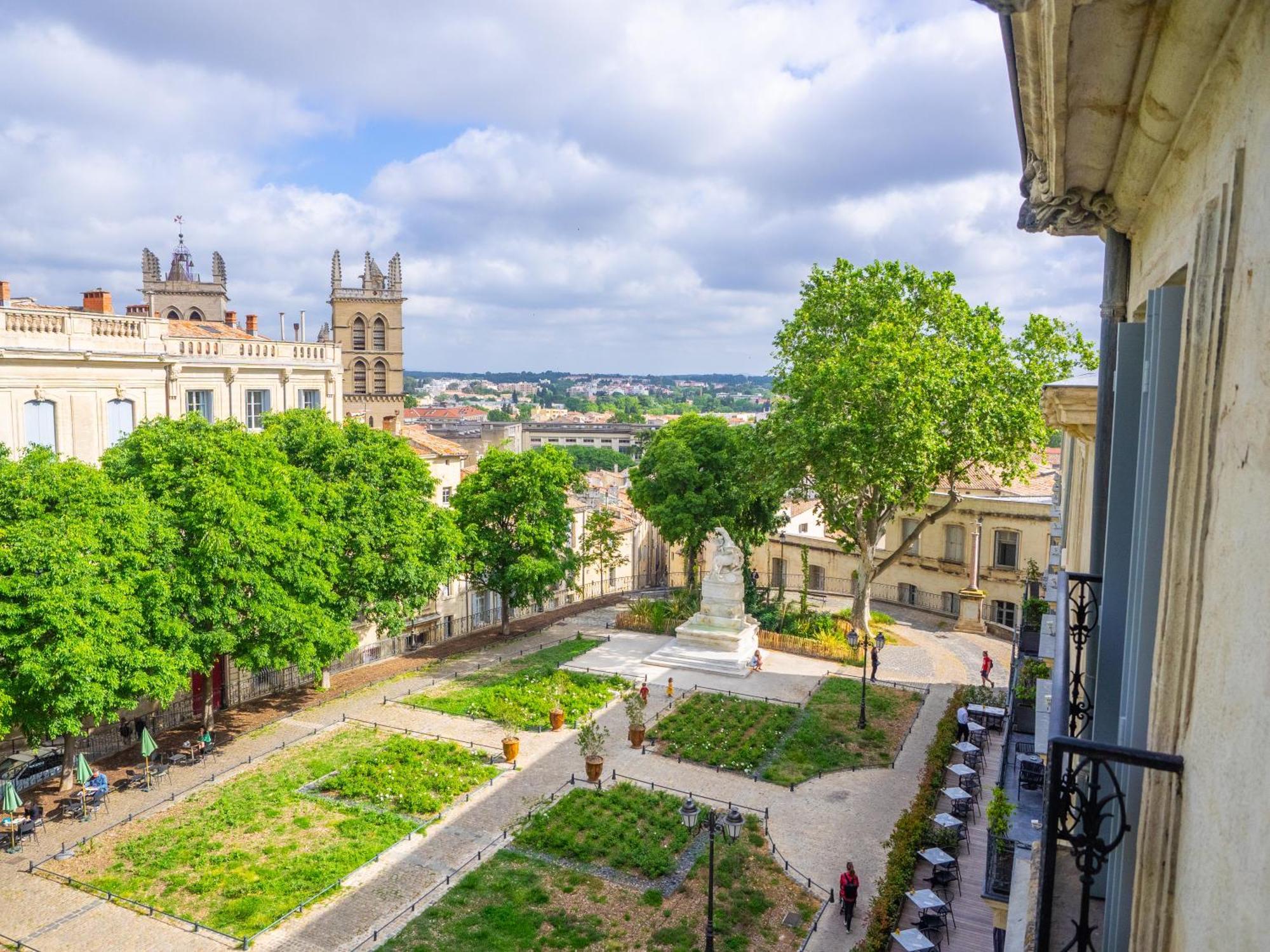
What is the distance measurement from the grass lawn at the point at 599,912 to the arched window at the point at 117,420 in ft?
65.3

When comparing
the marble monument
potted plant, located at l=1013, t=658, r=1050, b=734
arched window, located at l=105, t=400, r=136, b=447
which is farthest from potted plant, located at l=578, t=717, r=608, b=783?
arched window, located at l=105, t=400, r=136, b=447

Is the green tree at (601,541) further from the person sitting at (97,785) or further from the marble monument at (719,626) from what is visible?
the person sitting at (97,785)

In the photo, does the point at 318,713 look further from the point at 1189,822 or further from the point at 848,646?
the point at 1189,822

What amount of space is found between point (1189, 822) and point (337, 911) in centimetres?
1605

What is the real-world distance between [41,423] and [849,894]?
1014 inches

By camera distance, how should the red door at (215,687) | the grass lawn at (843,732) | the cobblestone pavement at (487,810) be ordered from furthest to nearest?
the red door at (215,687) → the grass lawn at (843,732) → the cobblestone pavement at (487,810)

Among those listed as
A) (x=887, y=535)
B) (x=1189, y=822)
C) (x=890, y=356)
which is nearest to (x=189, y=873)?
(x=1189, y=822)

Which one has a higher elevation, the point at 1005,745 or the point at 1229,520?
the point at 1229,520

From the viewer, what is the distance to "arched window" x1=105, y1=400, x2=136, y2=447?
92.0 feet

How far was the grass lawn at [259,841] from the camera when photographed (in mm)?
15930

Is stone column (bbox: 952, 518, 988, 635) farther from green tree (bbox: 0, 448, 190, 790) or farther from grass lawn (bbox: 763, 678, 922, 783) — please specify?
green tree (bbox: 0, 448, 190, 790)

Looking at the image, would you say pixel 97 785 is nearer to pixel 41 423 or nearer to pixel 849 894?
pixel 41 423

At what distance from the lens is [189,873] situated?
54.6 feet

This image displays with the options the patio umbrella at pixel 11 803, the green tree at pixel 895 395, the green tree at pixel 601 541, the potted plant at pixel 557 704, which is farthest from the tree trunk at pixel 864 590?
the patio umbrella at pixel 11 803
